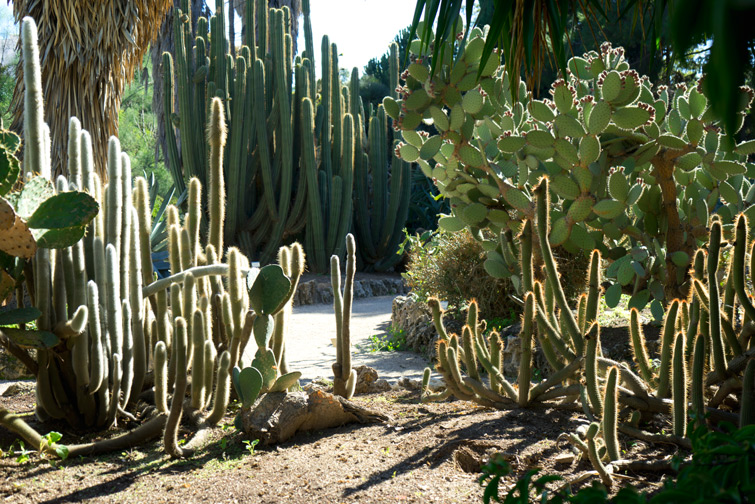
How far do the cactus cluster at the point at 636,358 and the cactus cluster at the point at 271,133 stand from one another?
8.39 metres

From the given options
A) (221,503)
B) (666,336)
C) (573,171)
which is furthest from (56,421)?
(573,171)

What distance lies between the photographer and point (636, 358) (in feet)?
8.27

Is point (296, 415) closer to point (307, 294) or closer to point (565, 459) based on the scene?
point (565, 459)

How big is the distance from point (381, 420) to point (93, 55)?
5.36 metres

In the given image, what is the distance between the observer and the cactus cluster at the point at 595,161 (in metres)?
3.81

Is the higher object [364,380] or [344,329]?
[344,329]

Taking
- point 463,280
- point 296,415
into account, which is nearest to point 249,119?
point 463,280

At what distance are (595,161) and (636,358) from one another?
1680 mm

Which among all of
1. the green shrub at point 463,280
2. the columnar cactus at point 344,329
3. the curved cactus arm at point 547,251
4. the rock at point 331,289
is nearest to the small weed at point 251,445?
the columnar cactus at point 344,329

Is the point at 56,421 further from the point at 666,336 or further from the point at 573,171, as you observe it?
the point at 573,171

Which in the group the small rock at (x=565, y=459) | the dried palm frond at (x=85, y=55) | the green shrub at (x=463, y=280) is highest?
the dried palm frond at (x=85, y=55)

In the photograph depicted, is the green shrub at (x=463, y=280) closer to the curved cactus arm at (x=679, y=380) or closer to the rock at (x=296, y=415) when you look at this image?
the rock at (x=296, y=415)

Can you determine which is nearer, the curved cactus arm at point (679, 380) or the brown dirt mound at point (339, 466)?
the curved cactus arm at point (679, 380)

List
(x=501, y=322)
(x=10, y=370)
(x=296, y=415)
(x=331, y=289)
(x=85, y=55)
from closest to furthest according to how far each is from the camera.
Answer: (x=296, y=415)
(x=10, y=370)
(x=501, y=322)
(x=85, y=55)
(x=331, y=289)
